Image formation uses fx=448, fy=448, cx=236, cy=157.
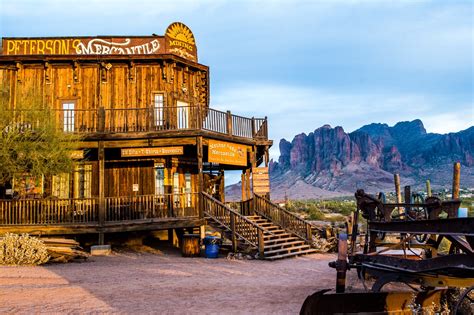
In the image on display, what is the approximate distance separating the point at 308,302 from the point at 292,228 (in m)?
13.4

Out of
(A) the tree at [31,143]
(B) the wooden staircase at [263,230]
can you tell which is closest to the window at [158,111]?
(A) the tree at [31,143]

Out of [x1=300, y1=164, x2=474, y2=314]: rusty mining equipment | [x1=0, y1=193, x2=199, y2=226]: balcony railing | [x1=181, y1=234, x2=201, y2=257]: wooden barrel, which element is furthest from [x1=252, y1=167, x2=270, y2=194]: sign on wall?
[x1=300, y1=164, x2=474, y2=314]: rusty mining equipment

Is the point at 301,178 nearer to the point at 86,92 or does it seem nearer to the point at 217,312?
the point at 86,92

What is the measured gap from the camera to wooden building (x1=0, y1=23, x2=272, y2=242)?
18344mm

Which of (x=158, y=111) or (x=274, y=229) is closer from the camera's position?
(x=274, y=229)

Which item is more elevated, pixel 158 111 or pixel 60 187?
pixel 158 111

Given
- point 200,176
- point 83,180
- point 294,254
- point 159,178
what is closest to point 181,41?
point 159,178

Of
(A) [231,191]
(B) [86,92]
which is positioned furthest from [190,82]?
(A) [231,191]

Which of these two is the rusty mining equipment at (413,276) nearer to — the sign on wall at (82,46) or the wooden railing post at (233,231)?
the wooden railing post at (233,231)

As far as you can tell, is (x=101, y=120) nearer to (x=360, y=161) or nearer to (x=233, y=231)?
(x=233, y=231)

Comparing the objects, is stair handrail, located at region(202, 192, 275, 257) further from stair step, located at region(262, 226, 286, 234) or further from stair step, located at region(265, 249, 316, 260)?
stair step, located at region(262, 226, 286, 234)

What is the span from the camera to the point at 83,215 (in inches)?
707

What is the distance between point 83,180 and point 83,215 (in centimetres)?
266

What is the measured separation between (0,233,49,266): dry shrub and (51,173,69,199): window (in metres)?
5.75
